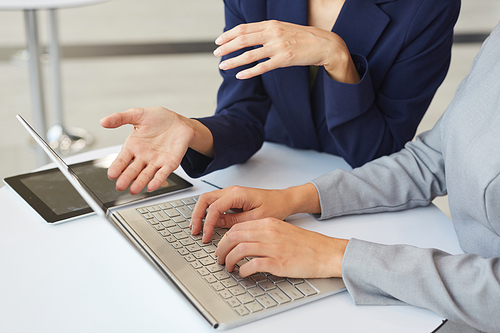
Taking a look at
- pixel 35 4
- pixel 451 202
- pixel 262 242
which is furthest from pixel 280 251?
pixel 35 4

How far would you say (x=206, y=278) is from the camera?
2.22 feet

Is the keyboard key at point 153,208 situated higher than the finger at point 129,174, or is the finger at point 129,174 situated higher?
the finger at point 129,174

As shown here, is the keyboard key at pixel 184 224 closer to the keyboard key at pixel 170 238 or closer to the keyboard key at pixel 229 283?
the keyboard key at pixel 170 238

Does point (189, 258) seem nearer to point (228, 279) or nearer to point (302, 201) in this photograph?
point (228, 279)

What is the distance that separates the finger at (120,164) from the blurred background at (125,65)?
1.76 metres

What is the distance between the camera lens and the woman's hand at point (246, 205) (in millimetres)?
793

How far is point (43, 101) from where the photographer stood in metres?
2.38

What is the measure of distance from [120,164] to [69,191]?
0.14 metres

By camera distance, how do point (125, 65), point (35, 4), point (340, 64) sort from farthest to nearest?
point (125, 65) < point (35, 4) < point (340, 64)

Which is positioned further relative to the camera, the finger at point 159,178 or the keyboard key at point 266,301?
the finger at point 159,178

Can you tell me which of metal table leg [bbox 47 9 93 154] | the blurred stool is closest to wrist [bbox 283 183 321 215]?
the blurred stool

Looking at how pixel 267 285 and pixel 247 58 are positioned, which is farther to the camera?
pixel 247 58

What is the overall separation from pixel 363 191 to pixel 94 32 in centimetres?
492

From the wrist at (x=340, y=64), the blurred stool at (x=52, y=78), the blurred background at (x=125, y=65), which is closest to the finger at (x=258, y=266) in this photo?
the wrist at (x=340, y=64)
